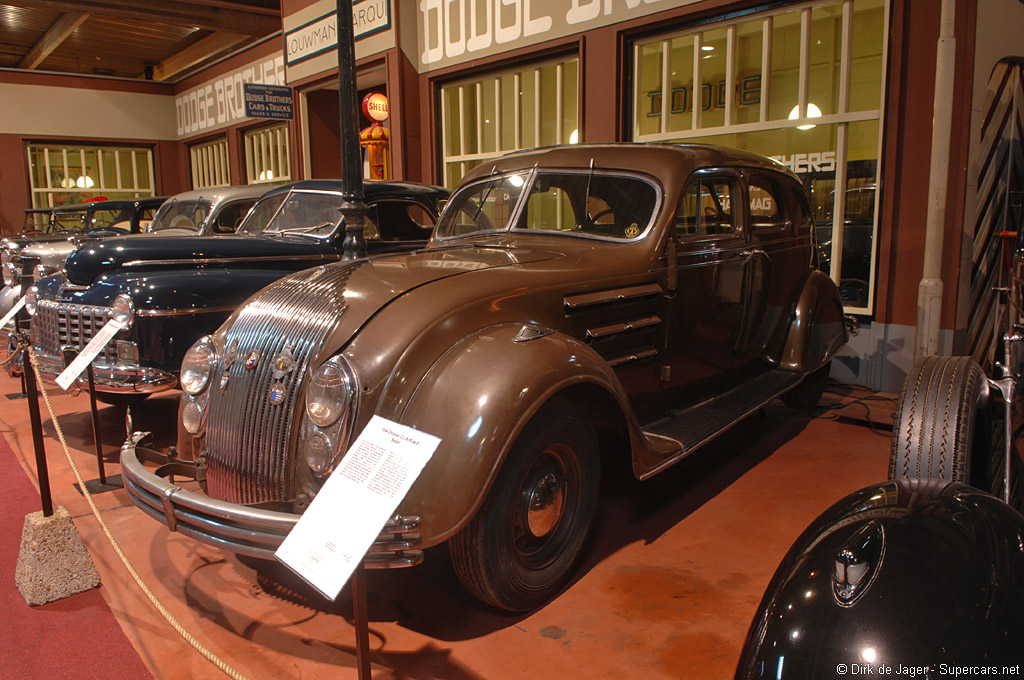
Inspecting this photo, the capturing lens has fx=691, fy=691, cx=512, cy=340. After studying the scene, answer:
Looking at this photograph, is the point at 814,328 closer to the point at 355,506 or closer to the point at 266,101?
the point at 355,506

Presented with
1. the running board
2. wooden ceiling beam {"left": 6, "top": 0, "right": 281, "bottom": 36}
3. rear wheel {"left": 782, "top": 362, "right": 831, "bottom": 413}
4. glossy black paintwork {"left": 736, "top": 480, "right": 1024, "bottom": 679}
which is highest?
wooden ceiling beam {"left": 6, "top": 0, "right": 281, "bottom": 36}

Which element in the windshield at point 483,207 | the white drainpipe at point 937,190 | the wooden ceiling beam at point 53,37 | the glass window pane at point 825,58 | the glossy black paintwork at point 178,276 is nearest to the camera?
the windshield at point 483,207

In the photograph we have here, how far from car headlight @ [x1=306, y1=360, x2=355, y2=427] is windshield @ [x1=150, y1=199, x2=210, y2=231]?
4.85 metres

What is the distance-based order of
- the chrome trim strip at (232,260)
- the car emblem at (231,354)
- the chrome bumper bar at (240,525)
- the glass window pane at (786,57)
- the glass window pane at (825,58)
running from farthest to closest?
the glass window pane at (786,57) < the glass window pane at (825,58) < the chrome trim strip at (232,260) < the car emblem at (231,354) < the chrome bumper bar at (240,525)

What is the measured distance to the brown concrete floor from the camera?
2.19 meters

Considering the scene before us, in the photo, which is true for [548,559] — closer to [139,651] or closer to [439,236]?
[139,651]

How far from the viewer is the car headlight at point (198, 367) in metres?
2.65

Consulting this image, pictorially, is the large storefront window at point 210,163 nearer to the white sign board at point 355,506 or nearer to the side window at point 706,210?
the side window at point 706,210

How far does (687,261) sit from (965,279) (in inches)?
120

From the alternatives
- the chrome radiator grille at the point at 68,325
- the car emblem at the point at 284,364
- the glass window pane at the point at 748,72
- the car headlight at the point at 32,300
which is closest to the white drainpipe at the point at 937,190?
the glass window pane at the point at 748,72

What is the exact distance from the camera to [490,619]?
95.8 inches

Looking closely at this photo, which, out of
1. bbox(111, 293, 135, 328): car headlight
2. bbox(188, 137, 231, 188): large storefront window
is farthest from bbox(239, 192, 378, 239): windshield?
bbox(188, 137, 231, 188): large storefront window

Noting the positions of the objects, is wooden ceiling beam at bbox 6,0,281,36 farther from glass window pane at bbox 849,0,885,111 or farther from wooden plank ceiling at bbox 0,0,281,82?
glass window pane at bbox 849,0,885,111

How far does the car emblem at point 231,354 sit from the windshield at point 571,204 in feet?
4.93
